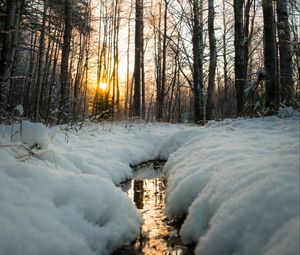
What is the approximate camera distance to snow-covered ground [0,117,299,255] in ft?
5.47

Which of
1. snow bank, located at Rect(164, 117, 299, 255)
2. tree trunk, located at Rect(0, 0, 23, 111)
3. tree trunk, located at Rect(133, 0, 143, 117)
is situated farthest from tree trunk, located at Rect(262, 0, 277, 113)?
tree trunk, located at Rect(133, 0, 143, 117)

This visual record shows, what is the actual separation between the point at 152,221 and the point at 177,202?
15.0 inches

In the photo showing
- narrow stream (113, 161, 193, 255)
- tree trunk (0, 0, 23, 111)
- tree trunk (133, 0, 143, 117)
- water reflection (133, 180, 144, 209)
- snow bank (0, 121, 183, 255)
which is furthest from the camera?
tree trunk (133, 0, 143, 117)

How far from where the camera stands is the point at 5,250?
1989 mm

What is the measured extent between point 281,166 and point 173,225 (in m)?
1.19

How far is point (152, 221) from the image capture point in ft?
10.2

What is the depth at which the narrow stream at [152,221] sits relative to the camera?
2484 millimetres

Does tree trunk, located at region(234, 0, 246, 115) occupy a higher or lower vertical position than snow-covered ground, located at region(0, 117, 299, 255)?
higher

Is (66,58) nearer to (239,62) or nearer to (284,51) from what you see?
(239,62)

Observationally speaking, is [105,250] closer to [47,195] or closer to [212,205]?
[47,195]

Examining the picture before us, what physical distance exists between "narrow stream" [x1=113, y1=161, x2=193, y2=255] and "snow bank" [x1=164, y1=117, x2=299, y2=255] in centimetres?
14

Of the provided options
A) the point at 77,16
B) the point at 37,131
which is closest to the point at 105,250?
the point at 37,131

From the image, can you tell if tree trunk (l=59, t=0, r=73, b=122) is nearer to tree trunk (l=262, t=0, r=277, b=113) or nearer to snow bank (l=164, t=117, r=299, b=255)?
tree trunk (l=262, t=0, r=277, b=113)

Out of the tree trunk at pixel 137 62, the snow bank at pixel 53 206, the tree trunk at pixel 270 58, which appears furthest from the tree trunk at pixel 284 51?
the tree trunk at pixel 137 62
